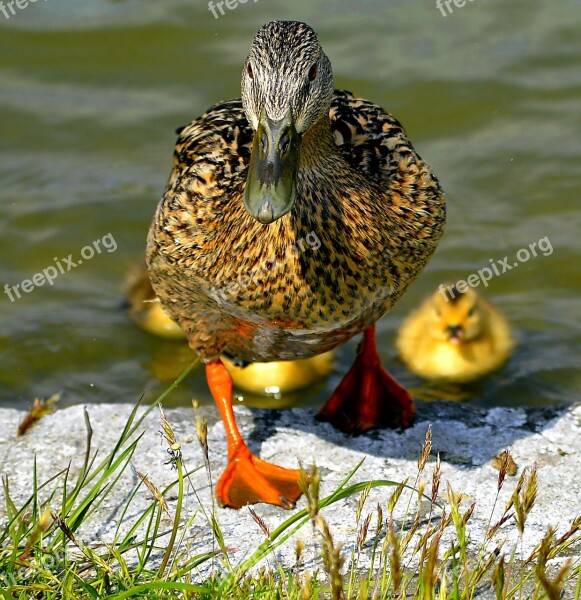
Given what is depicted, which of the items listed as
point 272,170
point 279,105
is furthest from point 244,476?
point 279,105

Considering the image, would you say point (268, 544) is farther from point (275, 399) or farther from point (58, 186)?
point (58, 186)

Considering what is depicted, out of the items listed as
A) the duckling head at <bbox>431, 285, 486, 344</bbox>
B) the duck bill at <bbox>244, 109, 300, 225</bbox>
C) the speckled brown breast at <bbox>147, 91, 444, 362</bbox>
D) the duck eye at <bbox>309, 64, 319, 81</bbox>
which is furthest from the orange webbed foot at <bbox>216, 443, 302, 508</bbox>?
the duckling head at <bbox>431, 285, 486, 344</bbox>

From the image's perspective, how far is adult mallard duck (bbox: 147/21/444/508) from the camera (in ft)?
10.3

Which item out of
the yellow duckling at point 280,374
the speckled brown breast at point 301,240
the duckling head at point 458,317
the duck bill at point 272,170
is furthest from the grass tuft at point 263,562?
the duckling head at point 458,317

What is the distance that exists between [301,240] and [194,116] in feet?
15.1

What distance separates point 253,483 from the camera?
145 inches

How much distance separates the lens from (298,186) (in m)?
3.45

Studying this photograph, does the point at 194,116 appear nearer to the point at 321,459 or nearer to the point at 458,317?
the point at 458,317

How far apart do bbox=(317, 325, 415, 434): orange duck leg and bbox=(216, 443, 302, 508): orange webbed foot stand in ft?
1.57

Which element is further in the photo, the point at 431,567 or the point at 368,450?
the point at 368,450

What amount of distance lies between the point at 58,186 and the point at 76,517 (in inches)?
188

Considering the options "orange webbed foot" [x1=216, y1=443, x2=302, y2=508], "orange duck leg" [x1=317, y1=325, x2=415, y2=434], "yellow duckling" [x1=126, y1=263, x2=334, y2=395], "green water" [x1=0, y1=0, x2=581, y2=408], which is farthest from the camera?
"green water" [x1=0, y1=0, x2=581, y2=408]

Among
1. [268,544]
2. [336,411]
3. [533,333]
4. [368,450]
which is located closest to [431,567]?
[268,544]

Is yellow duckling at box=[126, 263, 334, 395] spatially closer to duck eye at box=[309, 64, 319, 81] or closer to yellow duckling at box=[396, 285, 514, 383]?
yellow duckling at box=[396, 285, 514, 383]
